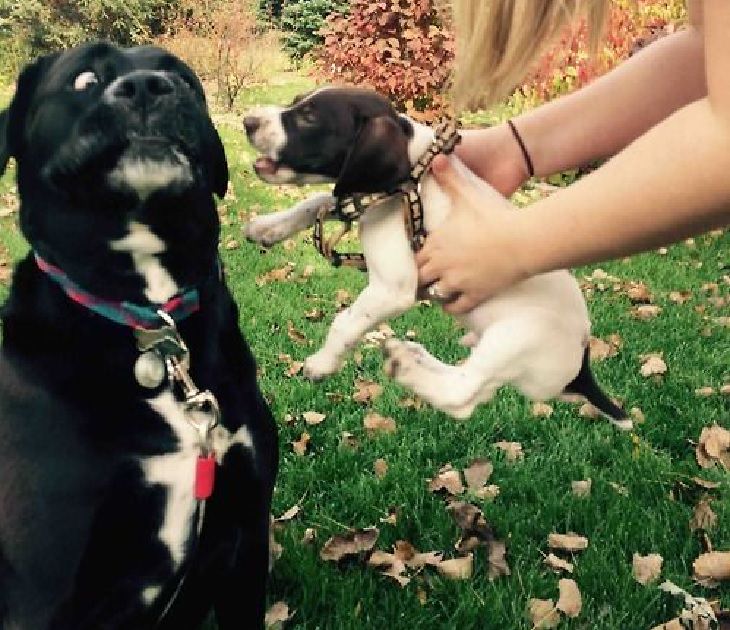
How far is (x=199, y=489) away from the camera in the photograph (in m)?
1.97

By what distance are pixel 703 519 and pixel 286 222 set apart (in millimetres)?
1453

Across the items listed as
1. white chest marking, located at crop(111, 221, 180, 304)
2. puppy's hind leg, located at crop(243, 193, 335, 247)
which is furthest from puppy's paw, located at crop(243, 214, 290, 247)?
white chest marking, located at crop(111, 221, 180, 304)

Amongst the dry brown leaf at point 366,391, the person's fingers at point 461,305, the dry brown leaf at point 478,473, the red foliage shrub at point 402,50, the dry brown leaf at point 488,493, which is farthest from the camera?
the red foliage shrub at point 402,50

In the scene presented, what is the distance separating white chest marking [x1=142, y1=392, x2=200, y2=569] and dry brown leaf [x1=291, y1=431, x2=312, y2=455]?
1.45 metres

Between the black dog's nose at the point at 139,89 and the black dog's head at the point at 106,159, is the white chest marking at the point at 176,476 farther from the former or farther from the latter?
the black dog's nose at the point at 139,89

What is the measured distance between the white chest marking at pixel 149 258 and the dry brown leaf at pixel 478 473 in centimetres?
146

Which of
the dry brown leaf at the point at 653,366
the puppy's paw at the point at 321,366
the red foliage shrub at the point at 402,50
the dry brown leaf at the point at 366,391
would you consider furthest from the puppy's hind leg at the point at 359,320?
the red foliage shrub at the point at 402,50

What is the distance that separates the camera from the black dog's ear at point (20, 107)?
2094mm

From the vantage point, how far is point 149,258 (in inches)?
80.7

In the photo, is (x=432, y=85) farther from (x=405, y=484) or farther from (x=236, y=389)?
(x=236, y=389)

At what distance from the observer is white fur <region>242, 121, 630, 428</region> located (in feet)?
7.66

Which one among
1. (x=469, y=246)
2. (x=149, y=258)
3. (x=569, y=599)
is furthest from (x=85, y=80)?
(x=569, y=599)

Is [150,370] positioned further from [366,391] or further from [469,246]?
[366,391]

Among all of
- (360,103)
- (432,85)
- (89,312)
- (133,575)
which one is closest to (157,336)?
(89,312)
